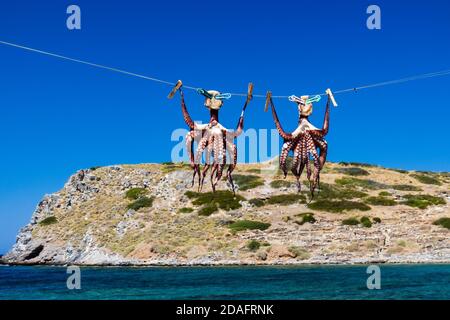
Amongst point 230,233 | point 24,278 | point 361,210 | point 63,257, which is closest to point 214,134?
point 24,278

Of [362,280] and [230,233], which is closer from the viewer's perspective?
[362,280]

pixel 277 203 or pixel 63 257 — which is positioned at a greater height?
pixel 277 203

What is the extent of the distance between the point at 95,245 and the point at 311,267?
33.4m

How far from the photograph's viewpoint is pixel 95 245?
77.2m

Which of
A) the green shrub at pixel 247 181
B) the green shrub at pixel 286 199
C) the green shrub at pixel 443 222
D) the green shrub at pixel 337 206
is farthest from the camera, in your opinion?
the green shrub at pixel 247 181

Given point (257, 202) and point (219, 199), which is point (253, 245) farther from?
point (219, 199)

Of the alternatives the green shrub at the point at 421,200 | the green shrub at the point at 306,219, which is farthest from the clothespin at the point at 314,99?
the green shrub at the point at 421,200

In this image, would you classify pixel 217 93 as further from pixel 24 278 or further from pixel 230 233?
pixel 230 233

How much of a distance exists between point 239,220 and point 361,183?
26.8 meters

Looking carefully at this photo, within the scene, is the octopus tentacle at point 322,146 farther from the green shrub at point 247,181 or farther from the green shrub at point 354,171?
the green shrub at point 354,171

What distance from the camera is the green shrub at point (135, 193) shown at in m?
89.4

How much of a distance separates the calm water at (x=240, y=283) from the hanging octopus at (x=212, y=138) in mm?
23721

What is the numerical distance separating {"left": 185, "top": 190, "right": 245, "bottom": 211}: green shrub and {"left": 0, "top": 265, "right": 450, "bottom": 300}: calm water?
18.4 meters

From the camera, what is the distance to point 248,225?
72.1 metres
